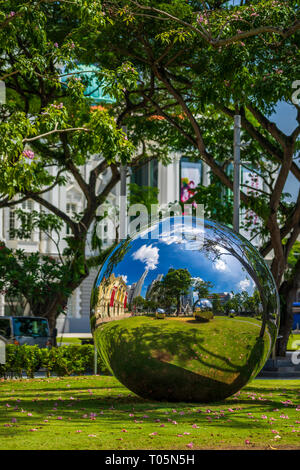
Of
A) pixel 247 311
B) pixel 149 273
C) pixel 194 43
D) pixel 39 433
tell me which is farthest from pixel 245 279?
pixel 194 43

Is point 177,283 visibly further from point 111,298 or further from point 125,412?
point 125,412

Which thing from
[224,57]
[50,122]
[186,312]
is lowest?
[186,312]

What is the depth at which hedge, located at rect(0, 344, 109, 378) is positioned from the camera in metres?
17.5

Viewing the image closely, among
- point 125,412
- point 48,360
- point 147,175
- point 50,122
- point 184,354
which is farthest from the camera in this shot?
point 147,175

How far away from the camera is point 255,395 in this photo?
13641mm

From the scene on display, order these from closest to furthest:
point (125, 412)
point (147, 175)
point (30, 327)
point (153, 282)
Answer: point (153, 282) → point (125, 412) → point (30, 327) → point (147, 175)

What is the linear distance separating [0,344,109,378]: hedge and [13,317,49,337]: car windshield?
470 cm

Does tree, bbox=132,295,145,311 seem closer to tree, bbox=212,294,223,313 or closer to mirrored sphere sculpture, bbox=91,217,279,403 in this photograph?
mirrored sphere sculpture, bbox=91,217,279,403

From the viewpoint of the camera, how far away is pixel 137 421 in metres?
9.60

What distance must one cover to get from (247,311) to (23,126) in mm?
5981

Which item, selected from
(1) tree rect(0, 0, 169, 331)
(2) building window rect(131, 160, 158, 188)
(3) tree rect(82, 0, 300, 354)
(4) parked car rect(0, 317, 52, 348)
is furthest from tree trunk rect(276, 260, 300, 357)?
(2) building window rect(131, 160, 158, 188)

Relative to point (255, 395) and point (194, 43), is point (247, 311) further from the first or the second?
point (194, 43)

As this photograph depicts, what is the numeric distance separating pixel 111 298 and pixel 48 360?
7.51 metres

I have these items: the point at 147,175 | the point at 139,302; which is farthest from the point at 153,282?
the point at 147,175
